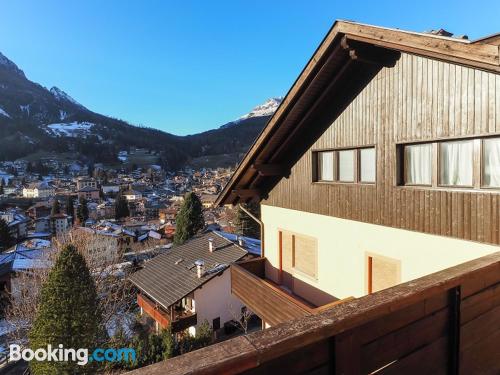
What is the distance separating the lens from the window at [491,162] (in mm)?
4293

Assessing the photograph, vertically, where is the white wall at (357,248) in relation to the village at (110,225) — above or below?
above

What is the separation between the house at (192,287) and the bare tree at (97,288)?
9.56 ft

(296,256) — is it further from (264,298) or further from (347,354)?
(347,354)

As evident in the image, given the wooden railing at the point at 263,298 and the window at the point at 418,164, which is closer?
the window at the point at 418,164

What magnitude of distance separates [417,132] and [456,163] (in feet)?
2.52

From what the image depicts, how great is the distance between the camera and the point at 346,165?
6.79 meters

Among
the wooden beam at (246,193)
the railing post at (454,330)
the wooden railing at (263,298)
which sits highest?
the wooden beam at (246,193)

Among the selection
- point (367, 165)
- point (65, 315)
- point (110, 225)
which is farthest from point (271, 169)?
point (110, 225)

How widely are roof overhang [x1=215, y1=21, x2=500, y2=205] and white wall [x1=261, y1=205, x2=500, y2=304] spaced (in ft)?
4.31

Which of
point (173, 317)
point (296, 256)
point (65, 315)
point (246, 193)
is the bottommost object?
point (173, 317)

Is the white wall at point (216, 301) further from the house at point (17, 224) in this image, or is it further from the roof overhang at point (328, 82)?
the house at point (17, 224)

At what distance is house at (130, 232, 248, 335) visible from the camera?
17766 mm

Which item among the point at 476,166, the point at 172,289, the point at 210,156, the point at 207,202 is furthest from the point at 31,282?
the point at 210,156

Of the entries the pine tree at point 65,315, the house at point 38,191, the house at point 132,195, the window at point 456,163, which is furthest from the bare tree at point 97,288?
the house at point 38,191
